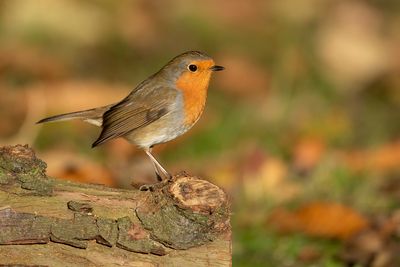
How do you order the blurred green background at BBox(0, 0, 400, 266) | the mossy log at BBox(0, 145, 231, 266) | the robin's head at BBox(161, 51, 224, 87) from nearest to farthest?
the mossy log at BBox(0, 145, 231, 266)
the robin's head at BBox(161, 51, 224, 87)
the blurred green background at BBox(0, 0, 400, 266)

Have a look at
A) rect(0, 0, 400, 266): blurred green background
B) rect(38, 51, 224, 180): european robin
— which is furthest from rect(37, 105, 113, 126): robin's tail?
rect(0, 0, 400, 266): blurred green background

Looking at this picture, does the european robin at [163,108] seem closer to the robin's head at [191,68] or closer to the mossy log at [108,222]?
the robin's head at [191,68]

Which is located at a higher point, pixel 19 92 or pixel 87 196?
pixel 19 92

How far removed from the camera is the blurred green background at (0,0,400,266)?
18.7 ft

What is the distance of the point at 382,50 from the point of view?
35.3 feet

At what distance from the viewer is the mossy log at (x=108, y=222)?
11.9 feet

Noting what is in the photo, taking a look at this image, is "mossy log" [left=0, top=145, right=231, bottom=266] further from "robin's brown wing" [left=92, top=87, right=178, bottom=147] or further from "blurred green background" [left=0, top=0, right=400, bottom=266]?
"robin's brown wing" [left=92, top=87, right=178, bottom=147]

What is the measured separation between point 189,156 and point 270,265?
227 cm

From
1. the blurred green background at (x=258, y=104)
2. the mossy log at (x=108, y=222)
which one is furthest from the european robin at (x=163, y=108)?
the mossy log at (x=108, y=222)

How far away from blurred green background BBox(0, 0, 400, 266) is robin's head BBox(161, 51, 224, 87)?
0.77 meters

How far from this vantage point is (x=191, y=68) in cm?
556

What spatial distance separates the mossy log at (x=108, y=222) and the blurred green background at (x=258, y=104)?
70 cm

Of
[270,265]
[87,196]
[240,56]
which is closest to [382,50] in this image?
[240,56]

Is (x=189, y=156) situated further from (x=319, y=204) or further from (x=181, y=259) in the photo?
(x=181, y=259)
